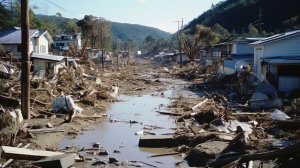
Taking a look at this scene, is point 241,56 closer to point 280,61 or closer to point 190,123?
point 280,61

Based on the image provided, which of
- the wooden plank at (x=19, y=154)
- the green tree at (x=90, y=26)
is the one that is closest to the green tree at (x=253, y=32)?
the green tree at (x=90, y=26)

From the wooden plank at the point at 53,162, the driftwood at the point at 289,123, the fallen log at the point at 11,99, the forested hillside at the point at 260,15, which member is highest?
the forested hillside at the point at 260,15

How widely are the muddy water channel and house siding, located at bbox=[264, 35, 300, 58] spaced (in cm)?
925

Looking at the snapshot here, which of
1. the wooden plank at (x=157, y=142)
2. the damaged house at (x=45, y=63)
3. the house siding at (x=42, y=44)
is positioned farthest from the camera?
the house siding at (x=42, y=44)

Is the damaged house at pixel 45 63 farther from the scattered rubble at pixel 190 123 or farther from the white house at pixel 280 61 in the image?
the white house at pixel 280 61

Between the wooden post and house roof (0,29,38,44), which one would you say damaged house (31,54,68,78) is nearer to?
house roof (0,29,38,44)

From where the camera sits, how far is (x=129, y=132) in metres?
14.2

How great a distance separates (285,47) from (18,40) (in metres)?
27.4

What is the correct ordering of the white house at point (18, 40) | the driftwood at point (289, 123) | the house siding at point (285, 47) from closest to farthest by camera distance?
1. the driftwood at point (289, 123)
2. the house siding at point (285, 47)
3. the white house at point (18, 40)

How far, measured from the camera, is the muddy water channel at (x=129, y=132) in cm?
1041

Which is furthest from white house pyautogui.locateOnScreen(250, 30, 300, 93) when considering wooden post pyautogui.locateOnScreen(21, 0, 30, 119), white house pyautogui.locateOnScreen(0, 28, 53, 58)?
white house pyautogui.locateOnScreen(0, 28, 53, 58)

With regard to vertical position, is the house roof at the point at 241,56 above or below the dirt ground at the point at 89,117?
above

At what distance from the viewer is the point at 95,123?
15.7 meters

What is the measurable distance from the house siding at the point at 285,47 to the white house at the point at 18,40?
2439cm
